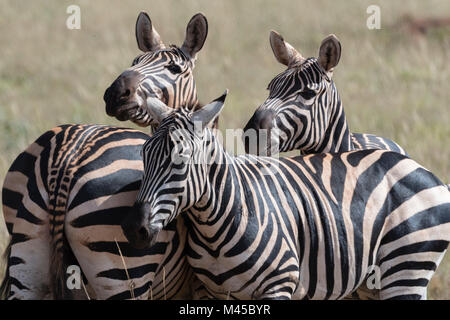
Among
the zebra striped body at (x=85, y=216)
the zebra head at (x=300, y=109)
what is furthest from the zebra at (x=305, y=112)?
the zebra striped body at (x=85, y=216)

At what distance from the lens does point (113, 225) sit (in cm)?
503

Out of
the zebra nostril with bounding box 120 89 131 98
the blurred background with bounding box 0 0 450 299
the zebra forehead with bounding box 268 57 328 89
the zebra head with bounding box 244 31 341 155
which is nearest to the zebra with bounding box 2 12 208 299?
the zebra nostril with bounding box 120 89 131 98

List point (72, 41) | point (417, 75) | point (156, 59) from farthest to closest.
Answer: point (72, 41) → point (417, 75) → point (156, 59)

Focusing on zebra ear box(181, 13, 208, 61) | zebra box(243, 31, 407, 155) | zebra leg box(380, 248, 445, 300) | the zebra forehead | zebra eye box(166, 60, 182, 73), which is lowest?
zebra leg box(380, 248, 445, 300)

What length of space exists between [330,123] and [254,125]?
70 cm

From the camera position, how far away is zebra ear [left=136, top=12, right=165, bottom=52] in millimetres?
6430

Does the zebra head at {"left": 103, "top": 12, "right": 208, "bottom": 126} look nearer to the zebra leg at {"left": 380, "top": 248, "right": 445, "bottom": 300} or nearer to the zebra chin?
the zebra chin

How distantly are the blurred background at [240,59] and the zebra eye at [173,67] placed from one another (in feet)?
16.2

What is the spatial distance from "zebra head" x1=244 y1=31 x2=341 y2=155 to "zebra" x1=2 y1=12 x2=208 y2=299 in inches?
39.5

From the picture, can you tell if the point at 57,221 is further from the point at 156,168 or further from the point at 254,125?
the point at 254,125

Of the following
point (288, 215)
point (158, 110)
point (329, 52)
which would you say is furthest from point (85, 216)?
point (329, 52)

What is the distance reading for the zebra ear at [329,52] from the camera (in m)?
6.46

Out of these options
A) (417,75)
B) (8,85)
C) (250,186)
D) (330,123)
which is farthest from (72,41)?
(250,186)

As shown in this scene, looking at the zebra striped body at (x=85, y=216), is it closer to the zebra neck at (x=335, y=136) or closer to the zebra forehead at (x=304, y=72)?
the zebra forehead at (x=304, y=72)
